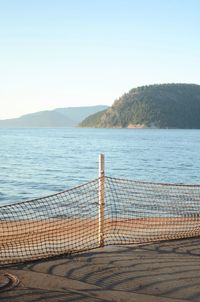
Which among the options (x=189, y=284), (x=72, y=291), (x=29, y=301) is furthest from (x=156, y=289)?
(x=29, y=301)

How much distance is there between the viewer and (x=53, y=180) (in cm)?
3931

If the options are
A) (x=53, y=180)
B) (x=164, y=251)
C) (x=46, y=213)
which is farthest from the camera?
(x=53, y=180)

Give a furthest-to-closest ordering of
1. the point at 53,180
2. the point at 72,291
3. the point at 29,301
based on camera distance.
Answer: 1. the point at 53,180
2. the point at 72,291
3. the point at 29,301

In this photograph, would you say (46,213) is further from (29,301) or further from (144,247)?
(29,301)

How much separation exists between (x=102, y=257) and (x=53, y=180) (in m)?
30.8

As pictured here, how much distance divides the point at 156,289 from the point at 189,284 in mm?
550

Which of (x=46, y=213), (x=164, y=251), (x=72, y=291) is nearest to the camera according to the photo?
(x=72, y=291)

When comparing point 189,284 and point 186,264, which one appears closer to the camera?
point 189,284

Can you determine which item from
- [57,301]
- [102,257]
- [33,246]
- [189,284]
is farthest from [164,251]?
[57,301]

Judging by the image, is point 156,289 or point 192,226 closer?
point 156,289

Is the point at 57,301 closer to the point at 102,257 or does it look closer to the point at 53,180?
the point at 102,257

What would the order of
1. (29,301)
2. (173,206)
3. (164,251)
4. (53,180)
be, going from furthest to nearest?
(53,180), (173,206), (164,251), (29,301)

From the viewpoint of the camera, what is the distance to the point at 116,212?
19578 mm

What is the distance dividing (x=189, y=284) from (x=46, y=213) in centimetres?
1185
